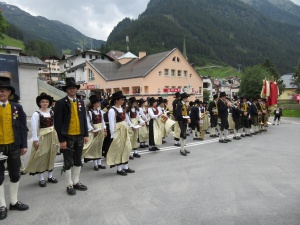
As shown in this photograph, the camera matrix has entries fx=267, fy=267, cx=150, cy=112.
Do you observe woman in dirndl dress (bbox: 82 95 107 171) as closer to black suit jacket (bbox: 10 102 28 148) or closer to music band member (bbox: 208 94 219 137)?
black suit jacket (bbox: 10 102 28 148)

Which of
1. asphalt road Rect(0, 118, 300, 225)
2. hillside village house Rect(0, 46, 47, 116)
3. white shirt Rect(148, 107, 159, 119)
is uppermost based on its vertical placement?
hillside village house Rect(0, 46, 47, 116)

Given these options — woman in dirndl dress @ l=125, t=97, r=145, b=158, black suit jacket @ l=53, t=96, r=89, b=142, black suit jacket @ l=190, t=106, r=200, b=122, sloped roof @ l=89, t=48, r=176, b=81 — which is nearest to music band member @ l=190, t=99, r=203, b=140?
black suit jacket @ l=190, t=106, r=200, b=122

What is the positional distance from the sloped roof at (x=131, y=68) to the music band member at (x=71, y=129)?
117 ft

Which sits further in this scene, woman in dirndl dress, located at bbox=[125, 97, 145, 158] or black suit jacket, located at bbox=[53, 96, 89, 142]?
woman in dirndl dress, located at bbox=[125, 97, 145, 158]

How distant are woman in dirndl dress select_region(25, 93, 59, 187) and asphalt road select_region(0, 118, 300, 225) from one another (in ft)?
1.20

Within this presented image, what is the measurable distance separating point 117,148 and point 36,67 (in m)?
11.0

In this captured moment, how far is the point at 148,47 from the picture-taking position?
131 metres

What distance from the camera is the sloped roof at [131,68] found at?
42609mm

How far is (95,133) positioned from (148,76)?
1350 inches

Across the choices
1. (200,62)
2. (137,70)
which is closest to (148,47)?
(200,62)

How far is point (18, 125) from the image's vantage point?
4.63 meters

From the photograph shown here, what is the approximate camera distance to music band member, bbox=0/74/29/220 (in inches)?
174

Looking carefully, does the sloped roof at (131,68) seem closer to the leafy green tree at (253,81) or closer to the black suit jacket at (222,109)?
the leafy green tree at (253,81)

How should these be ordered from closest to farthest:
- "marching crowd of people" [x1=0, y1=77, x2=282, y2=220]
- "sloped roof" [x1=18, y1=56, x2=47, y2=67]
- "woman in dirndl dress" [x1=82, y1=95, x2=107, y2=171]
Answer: "marching crowd of people" [x1=0, y1=77, x2=282, y2=220] < "woman in dirndl dress" [x1=82, y1=95, x2=107, y2=171] < "sloped roof" [x1=18, y1=56, x2=47, y2=67]
